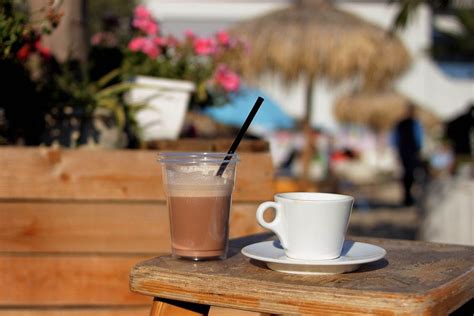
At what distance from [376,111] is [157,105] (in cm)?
1933

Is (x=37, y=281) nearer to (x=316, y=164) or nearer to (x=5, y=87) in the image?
(x=5, y=87)

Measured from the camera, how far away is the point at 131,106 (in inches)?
121

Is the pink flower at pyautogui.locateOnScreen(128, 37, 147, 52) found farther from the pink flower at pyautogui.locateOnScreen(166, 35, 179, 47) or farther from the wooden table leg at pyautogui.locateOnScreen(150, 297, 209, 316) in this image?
the wooden table leg at pyautogui.locateOnScreen(150, 297, 209, 316)

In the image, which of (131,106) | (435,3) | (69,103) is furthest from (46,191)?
(435,3)

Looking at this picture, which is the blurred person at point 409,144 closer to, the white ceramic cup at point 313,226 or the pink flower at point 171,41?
the pink flower at point 171,41

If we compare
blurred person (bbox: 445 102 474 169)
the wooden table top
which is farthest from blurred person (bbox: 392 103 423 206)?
the wooden table top

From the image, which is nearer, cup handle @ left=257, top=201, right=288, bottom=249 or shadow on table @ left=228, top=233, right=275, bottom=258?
cup handle @ left=257, top=201, right=288, bottom=249

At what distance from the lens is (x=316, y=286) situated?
3.95ft

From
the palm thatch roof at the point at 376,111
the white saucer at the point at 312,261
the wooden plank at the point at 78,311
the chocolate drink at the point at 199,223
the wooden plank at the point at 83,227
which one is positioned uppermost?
the chocolate drink at the point at 199,223

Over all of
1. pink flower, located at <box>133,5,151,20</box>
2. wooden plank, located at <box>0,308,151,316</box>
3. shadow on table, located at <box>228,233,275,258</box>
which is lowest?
wooden plank, located at <box>0,308,151,316</box>

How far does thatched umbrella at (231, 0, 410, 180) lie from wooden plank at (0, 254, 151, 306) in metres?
6.53

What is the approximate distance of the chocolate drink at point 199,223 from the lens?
4.49 feet

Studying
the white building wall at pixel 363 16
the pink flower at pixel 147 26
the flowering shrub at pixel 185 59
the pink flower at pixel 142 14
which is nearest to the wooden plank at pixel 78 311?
the flowering shrub at pixel 185 59

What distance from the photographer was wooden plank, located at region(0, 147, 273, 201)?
233 cm
